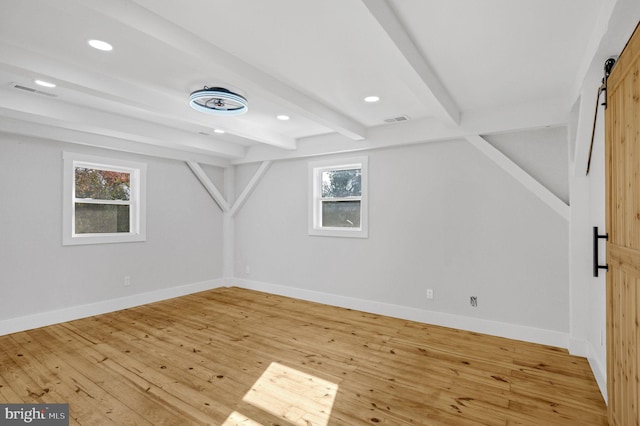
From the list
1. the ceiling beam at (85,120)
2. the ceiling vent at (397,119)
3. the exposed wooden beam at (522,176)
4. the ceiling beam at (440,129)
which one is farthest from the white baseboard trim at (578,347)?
the ceiling beam at (85,120)

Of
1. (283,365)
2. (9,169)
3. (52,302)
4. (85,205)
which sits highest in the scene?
(9,169)

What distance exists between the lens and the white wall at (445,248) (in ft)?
11.7

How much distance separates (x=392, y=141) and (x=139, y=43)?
3.02m

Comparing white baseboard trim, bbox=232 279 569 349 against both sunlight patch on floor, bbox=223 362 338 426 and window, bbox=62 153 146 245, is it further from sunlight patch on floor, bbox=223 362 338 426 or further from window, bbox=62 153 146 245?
window, bbox=62 153 146 245

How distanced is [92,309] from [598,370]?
557cm

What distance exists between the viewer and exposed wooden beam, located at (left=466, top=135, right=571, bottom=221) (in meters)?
3.41

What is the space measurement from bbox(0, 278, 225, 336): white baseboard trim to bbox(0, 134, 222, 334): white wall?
12 millimetres

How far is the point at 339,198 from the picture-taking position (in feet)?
16.7

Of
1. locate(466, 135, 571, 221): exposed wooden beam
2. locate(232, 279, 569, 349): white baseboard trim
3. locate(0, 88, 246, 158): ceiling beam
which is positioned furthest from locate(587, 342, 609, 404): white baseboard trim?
locate(0, 88, 246, 158): ceiling beam

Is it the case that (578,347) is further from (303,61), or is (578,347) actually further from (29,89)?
(29,89)

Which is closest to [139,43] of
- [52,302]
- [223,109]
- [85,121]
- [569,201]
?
[223,109]

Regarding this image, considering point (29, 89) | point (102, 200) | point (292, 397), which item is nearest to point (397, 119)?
point (292, 397)

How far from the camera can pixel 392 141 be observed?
434 centimetres

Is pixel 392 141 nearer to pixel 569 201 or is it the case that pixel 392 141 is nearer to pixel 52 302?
pixel 569 201
